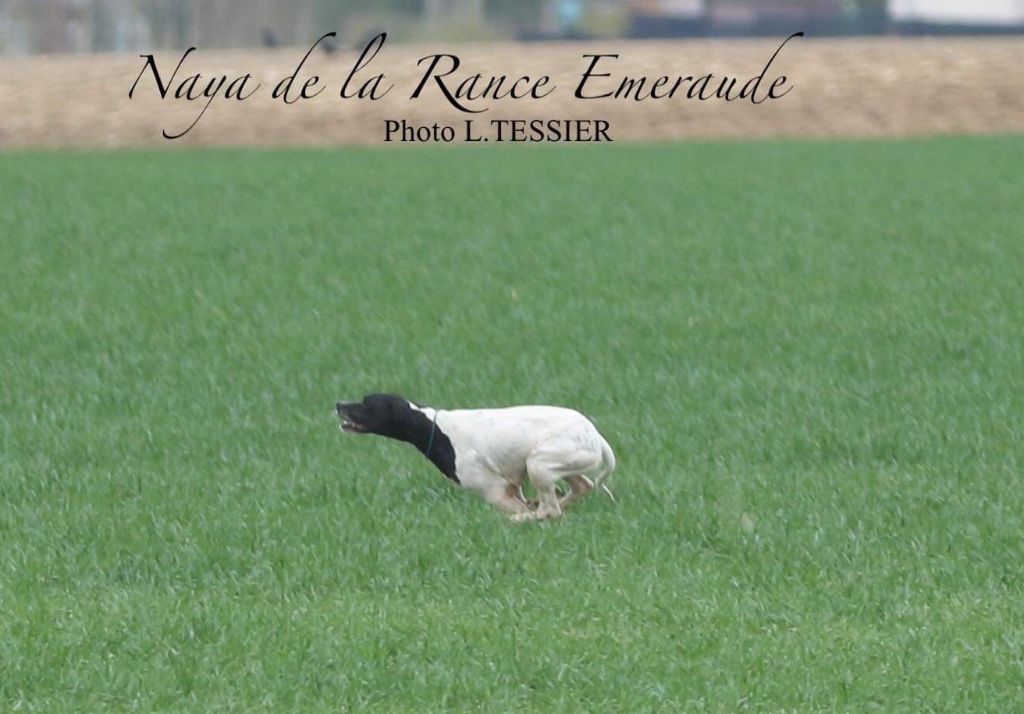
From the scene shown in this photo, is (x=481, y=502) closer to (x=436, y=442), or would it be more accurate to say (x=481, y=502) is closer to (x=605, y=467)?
(x=436, y=442)

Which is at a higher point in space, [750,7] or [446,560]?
[750,7]

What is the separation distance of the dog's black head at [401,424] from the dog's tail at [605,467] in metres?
0.65

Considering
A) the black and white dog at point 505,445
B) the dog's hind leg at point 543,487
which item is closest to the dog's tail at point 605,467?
the black and white dog at point 505,445

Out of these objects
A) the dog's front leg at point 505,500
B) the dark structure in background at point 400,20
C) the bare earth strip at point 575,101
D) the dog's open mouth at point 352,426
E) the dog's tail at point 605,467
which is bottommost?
the dog's front leg at point 505,500

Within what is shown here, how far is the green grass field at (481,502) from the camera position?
575 cm

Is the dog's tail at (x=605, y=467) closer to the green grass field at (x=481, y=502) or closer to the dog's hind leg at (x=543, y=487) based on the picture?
the green grass field at (x=481, y=502)

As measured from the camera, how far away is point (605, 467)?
25.7ft

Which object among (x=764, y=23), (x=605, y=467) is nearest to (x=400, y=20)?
(x=764, y=23)

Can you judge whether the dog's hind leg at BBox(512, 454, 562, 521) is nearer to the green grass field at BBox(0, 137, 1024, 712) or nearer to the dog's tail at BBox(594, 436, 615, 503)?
the green grass field at BBox(0, 137, 1024, 712)

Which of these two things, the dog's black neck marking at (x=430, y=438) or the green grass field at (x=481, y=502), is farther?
the dog's black neck marking at (x=430, y=438)

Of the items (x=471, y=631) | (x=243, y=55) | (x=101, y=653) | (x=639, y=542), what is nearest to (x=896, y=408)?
(x=639, y=542)

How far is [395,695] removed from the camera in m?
5.53

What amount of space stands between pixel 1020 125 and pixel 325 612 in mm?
29226

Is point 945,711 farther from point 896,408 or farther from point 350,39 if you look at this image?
point 350,39
